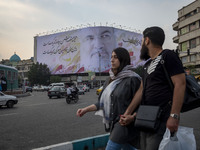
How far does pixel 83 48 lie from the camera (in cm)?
7562

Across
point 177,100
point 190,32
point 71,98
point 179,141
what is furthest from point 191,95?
point 190,32

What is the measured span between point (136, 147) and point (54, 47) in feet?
271

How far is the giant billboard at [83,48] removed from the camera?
73875 millimetres

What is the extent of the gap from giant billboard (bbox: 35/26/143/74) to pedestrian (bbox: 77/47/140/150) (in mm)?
68741

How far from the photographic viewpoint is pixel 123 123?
2115 mm

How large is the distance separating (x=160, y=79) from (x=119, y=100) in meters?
0.54

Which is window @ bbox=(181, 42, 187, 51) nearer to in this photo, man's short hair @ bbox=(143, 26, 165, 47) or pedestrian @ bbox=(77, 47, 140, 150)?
pedestrian @ bbox=(77, 47, 140, 150)

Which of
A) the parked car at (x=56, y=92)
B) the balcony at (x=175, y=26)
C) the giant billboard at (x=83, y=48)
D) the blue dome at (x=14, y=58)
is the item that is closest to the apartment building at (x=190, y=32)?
the balcony at (x=175, y=26)

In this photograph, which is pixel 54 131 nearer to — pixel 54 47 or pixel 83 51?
pixel 83 51

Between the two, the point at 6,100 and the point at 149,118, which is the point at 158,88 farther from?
the point at 6,100

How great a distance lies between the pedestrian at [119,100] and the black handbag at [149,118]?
1.09ft

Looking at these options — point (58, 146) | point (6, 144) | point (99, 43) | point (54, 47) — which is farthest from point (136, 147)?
point (54, 47)

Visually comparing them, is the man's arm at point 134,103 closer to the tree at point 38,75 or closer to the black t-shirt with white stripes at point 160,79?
the black t-shirt with white stripes at point 160,79

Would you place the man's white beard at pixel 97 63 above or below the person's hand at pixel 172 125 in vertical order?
above
